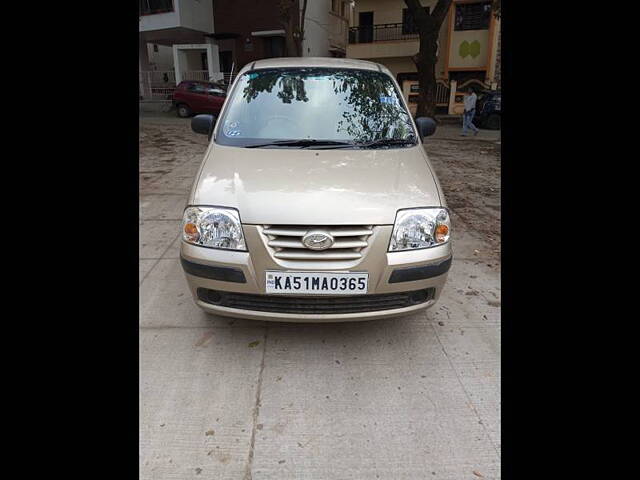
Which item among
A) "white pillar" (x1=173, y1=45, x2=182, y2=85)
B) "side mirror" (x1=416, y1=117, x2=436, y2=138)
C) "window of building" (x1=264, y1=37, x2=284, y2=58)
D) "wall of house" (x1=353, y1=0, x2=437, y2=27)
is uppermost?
"wall of house" (x1=353, y1=0, x2=437, y2=27)

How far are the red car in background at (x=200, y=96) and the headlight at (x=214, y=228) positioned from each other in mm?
15291

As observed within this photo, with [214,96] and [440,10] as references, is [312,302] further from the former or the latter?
[214,96]

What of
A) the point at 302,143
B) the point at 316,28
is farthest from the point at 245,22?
the point at 302,143

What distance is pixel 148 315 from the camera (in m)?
3.01

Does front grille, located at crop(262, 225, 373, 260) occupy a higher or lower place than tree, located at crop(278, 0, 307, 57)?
lower

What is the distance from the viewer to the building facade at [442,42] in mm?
20578

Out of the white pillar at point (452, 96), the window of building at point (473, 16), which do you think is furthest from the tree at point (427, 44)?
the window of building at point (473, 16)

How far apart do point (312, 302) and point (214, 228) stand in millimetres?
698

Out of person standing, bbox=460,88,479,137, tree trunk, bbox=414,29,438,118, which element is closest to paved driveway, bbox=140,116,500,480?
tree trunk, bbox=414,29,438,118

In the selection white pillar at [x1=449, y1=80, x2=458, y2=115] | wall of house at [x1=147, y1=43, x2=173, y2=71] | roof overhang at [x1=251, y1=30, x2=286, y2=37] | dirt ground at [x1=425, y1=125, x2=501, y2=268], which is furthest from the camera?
wall of house at [x1=147, y1=43, x2=173, y2=71]

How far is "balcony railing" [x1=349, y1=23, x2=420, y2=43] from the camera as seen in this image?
2339 cm

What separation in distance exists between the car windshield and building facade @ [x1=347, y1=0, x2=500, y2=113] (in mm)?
17060

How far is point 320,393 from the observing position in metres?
2.26

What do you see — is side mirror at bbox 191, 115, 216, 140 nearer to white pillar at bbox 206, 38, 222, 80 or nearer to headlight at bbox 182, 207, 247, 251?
headlight at bbox 182, 207, 247, 251
